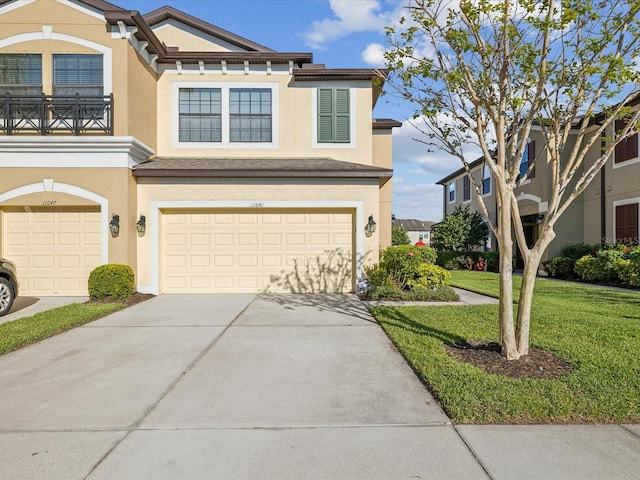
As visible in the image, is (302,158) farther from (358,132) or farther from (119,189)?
(119,189)

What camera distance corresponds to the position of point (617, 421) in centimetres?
328

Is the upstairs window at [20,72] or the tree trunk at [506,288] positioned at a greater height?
the upstairs window at [20,72]

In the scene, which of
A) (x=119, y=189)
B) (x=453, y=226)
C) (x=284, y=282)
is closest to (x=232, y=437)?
(x=284, y=282)

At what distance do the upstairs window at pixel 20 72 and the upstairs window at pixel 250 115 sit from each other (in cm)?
502

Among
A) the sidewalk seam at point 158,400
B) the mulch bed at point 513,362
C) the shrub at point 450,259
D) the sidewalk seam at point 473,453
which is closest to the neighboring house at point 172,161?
the sidewalk seam at point 158,400

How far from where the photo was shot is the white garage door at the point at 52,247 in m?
9.74

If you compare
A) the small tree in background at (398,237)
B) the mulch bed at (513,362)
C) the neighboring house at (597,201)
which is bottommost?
the mulch bed at (513,362)

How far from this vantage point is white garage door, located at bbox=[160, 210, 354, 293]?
1049 centimetres

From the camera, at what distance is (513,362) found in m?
4.42

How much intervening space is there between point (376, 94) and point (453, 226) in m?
10.3

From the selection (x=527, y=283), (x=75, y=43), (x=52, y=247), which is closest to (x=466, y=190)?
(x=75, y=43)

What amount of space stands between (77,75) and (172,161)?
3.09 m

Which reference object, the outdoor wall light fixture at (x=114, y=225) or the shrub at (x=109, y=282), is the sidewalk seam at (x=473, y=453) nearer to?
the shrub at (x=109, y=282)

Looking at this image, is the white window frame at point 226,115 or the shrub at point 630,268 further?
the white window frame at point 226,115
